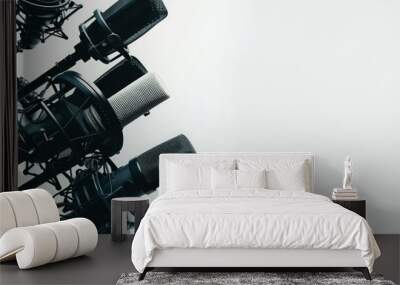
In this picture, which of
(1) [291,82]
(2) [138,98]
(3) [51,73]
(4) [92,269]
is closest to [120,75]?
(2) [138,98]

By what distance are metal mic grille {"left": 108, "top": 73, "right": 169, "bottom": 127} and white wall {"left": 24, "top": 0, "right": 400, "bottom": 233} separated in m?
0.12

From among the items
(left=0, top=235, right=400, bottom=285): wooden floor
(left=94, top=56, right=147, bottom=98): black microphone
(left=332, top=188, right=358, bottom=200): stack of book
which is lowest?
(left=0, top=235, right=400, bottom=285): wooden floor

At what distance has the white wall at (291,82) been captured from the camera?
7.70 meters

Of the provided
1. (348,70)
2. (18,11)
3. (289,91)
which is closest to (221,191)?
(289,91)

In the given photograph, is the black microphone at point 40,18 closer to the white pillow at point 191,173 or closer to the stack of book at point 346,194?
the white pillow at point 191,173

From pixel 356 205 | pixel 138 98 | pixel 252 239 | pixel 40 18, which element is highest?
pixel 40 18

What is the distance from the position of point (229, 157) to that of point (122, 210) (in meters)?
1.35

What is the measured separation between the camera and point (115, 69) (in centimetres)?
787

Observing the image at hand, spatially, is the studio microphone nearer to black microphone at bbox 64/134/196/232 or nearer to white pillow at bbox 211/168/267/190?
black microphone at bbox 64/134/196/232

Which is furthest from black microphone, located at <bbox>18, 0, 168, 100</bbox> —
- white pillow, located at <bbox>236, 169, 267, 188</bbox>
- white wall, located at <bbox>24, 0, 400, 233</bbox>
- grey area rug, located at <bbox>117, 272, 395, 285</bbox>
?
grey area rug, located at <bbox>117, 272, 395, 285</bbox>

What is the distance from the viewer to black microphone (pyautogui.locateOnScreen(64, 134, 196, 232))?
25.8 feet

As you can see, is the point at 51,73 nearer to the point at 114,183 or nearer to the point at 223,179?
the point at 114,183

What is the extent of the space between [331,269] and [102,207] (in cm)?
319

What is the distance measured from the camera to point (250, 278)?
17.2 ft
